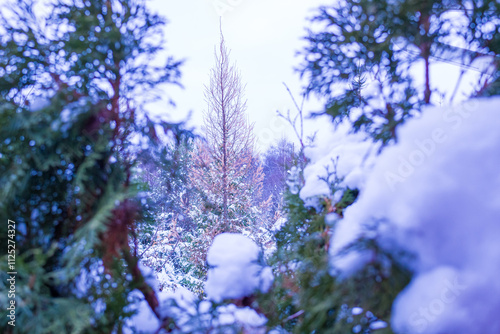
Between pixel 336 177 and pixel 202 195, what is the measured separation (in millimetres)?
8588

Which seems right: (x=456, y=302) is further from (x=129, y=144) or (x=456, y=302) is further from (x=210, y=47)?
(x=210, y=47)

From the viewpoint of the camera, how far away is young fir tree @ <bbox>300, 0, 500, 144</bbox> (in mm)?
2611

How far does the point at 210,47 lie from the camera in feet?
37.1

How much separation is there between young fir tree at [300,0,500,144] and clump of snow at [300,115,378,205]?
18 cm

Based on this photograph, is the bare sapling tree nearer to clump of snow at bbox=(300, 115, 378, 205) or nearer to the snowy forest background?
the snowy forest background

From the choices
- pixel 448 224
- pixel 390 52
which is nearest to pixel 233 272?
pixel 448 224

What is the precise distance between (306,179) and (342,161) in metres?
0.50

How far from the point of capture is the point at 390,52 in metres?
3.05

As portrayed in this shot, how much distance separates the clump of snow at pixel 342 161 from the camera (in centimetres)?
305

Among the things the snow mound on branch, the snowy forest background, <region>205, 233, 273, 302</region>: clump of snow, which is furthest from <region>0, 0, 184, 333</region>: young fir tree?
the snow mound on branch

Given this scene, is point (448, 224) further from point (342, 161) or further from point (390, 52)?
point (390, 52)

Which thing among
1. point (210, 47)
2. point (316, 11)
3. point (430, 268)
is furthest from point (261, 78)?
point (430, 268)

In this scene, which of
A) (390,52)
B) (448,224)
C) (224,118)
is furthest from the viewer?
(224,118)
